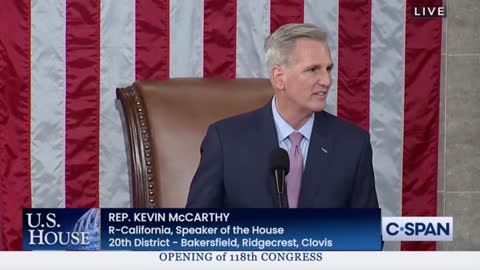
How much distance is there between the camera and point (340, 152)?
276cm

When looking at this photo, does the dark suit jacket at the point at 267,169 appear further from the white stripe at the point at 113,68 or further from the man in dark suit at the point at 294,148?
the white stripe at the point at 113,68

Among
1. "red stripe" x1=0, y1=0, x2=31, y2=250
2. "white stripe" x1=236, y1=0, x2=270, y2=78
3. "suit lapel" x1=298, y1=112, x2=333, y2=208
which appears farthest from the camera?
"white stripe" x1=236, y1=0, x2=270, y2=78

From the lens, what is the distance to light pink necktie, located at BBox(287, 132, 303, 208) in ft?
8.66

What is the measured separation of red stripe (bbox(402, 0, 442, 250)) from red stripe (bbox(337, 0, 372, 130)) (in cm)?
18

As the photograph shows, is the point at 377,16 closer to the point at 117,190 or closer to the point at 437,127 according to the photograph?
the point at 437,127

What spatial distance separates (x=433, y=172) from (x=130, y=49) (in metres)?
1.45

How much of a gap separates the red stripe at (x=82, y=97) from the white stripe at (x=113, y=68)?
0.03 metres

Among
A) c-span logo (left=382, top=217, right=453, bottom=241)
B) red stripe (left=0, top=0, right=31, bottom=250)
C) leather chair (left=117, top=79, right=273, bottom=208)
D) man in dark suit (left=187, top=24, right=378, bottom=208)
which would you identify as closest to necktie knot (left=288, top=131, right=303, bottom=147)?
man in dark suit (left=187, top=24, right=378, bottom=208)

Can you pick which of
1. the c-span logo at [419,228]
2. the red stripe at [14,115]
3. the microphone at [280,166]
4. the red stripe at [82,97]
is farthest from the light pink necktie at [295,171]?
the red stripe at [14,115]

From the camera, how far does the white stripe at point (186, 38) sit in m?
4.29

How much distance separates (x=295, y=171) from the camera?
269cm

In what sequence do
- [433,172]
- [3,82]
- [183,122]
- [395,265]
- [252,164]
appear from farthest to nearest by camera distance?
[433,172], [3,82], [183,122], [252,164], [395,265]

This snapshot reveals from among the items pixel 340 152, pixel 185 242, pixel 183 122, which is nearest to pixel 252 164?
pixel 340 152

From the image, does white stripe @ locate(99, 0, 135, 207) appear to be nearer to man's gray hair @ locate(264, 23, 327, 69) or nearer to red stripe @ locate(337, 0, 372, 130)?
red stripe @ locate(337, 0, 372, 130)
